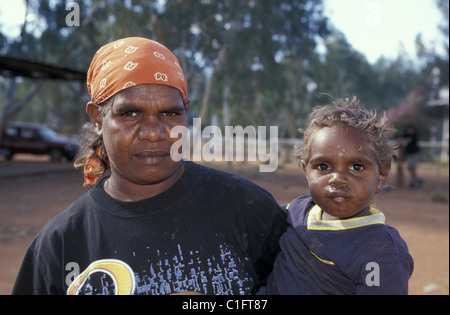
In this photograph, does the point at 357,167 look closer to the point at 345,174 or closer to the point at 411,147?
the point at 345,174

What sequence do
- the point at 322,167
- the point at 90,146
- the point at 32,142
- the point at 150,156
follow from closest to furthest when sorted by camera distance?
the point at 150,156 → the point at 322,167 → the point at 90,146 → the point at 32,142

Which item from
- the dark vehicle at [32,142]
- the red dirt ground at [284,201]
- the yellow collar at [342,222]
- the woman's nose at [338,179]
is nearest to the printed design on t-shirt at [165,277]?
the yellow collar at [342,222]

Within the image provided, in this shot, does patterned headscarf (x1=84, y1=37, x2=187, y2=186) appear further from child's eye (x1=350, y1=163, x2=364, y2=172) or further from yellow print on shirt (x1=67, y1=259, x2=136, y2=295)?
child's eye (x1=350, y1=163, x2=364, y2=172)

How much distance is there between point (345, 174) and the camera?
5.95ft

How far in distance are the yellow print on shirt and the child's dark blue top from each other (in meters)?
0.62

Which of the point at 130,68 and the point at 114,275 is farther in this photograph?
the point at 130,68

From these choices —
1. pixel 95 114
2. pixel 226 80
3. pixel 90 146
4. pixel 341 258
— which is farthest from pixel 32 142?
pixel 341 258

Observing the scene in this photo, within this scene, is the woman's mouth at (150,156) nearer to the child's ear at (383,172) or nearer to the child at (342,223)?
the child at (342,223)

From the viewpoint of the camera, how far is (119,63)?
1700 millimetres

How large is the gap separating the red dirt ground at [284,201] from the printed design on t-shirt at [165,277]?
3.50 metres

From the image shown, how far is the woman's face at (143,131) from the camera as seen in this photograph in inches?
65.0

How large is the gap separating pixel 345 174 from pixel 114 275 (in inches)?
41.5
